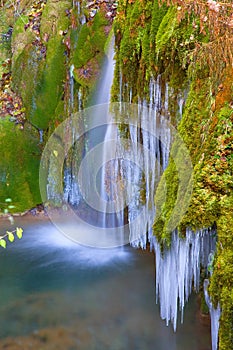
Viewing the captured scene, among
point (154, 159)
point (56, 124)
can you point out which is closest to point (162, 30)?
point (154, 159)

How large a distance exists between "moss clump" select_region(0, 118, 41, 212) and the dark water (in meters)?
Answer: 2.07

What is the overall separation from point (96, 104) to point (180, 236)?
5.63 m

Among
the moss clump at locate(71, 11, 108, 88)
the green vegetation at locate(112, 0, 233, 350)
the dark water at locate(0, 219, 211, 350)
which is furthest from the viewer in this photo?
the moss clump at locate(71, 11, 108, 88)

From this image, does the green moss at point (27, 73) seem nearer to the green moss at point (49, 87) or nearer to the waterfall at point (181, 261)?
the green moss at point (49, 87)

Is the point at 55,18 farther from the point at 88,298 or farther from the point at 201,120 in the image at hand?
the point at 201,120

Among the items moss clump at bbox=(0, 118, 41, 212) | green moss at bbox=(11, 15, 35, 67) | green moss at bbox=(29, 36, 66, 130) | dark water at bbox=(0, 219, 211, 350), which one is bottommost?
dark water at bbox=(0, 219, 211, 350)

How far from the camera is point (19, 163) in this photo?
10.1 m

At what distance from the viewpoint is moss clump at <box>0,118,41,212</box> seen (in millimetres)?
9867

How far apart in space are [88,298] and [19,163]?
5.30 meters

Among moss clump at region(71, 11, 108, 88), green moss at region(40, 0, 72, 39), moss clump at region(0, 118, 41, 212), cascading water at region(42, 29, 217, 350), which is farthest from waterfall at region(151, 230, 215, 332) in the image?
green moss at region(40, 0, 72, 39)

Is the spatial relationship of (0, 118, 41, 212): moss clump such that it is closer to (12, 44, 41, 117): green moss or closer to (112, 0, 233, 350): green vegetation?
(12, 44, 41, 117): green moss

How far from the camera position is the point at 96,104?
27.1 feet

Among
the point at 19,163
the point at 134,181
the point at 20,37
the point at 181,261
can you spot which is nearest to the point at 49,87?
the point at 20,37

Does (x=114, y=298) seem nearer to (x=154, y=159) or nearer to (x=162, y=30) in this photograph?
(x=154, y=159)
